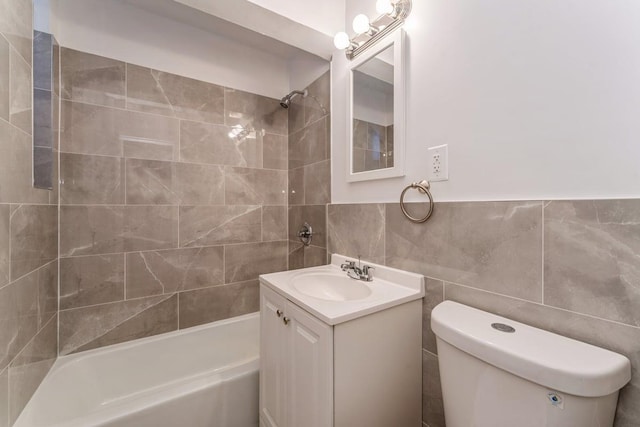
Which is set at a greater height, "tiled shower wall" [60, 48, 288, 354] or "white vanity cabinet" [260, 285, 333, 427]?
"tiled shower wall" [60, 48, 288, 354]

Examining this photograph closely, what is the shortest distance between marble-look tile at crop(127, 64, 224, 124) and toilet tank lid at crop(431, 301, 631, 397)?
6.14ft

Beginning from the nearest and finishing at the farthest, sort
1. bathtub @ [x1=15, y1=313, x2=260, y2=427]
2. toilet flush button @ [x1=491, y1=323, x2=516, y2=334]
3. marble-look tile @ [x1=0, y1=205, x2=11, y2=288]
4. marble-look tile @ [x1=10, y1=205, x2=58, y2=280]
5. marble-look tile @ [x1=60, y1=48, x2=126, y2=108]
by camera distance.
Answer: toilet flush button @ [x1=491, y1=323, x2=516, y2=334]
marble-look tile @ [x1=0, y1=205, x2=11, y2=288]
marble-look tile @ [x1=10, y1=205, x2=58, y2=280]
bathtub @ [x1=15, y1=313, x2=260, y2=427]
marble-look tile @ [x1=60, y1=48, x2=126, y2=108]

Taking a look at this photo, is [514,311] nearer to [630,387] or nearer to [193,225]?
[630,387]

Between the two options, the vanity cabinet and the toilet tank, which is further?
the vanity cabinet

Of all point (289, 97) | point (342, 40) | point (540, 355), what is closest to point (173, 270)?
point (289, 97)

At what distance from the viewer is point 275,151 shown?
205 cm

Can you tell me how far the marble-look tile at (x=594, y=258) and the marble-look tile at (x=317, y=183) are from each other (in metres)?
1.10

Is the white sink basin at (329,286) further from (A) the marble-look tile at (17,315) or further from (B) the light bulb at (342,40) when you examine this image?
(B) the light bulb at (342,40)

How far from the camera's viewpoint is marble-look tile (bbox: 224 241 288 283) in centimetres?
188

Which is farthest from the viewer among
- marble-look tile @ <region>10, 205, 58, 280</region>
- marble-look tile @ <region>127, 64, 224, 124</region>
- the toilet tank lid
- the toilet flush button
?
marble-look tile @ <region>127, 64, 224, 124</region>

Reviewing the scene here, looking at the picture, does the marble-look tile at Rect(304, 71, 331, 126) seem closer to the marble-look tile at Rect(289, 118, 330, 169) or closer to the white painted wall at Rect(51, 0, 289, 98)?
the marble-look tile at Rect(289, 118, 330, 169)

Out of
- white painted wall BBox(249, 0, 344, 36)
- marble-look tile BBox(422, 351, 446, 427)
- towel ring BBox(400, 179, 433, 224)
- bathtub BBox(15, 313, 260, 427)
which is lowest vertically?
bathtub BBox(15, 313, 260, 427)

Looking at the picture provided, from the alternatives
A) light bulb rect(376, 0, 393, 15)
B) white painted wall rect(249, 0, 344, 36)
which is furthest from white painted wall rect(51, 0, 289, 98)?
light bulb rect(376, 0, 393, 15)

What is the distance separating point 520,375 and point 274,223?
5.70 ft
